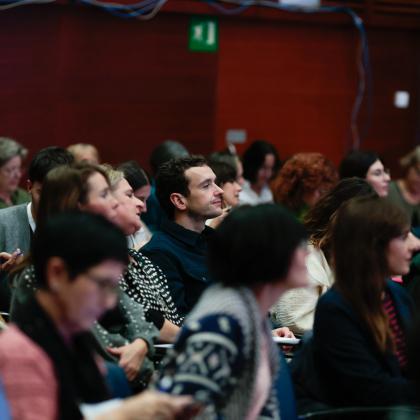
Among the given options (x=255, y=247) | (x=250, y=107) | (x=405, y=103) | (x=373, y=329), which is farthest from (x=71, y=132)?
(x=255, y=247)

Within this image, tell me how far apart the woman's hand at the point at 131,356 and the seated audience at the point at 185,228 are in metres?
0.65

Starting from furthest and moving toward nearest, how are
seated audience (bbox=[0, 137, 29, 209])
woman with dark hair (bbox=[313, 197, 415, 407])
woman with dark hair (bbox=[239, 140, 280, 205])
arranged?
woman with dark hair (bbox=[239, 140, 280, 205])
seated audience (bbox=[0, 137, 29, 209])
woman with dark hair (bbox=[313, 197, 415, 407])

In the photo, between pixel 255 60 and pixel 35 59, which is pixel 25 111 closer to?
pixel 35 59

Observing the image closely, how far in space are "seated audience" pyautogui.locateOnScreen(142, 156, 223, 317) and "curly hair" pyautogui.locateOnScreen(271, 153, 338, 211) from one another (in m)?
1.35

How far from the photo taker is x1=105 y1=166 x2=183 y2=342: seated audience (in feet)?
10.6

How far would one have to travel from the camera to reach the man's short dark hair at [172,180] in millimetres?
3975

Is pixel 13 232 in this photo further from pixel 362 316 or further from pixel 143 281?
pixel 362 316

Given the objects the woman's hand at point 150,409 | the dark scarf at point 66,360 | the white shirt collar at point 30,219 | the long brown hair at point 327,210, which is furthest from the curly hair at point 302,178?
the woman's hand at point 150,409

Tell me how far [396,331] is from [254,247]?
0.91 meters

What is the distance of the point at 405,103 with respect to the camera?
802 centimetres

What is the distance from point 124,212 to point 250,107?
4.19 meters

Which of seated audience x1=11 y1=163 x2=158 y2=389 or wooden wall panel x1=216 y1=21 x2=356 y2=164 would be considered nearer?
seated audience x1=11 y1=163 x2=158 y2=389

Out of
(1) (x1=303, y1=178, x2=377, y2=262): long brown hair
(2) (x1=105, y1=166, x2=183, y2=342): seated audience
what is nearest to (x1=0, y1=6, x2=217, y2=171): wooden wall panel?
(2) (x1=105, y1=166, x2=183, y2=342): seated audience

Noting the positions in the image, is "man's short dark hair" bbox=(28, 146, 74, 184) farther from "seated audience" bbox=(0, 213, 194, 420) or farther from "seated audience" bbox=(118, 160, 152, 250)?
"seated audience" bbox=(0, 213, 194, 420)
